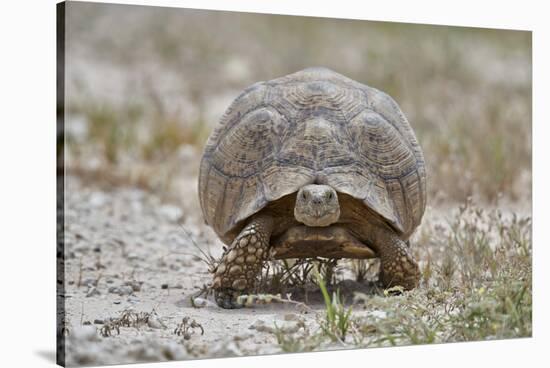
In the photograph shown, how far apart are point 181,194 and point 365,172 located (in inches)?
157

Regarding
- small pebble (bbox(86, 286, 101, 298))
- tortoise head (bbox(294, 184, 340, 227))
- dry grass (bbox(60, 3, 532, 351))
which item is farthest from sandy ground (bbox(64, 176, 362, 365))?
tortoise head (bbox(294, 184, 340, 227))

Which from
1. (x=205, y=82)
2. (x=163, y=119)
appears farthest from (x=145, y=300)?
(x=205, y=82)

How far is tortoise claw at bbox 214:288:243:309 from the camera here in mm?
5340

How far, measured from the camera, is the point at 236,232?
218 inches

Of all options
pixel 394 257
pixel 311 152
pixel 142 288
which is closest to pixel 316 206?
pixel 311 152

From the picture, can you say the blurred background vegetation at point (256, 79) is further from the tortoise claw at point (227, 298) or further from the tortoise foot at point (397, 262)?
the tortoise claw at point (227, 298)

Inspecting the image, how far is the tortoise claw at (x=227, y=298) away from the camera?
534cm

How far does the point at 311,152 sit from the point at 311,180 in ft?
0.62

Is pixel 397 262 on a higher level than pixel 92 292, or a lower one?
higher

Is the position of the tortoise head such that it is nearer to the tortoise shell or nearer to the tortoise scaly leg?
the tortoise shell

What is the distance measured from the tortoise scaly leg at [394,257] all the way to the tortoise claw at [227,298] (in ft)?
2.94

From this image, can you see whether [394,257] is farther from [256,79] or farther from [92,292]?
[256,79]

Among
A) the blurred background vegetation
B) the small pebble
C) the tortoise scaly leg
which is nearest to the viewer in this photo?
the tortoise scaly leg

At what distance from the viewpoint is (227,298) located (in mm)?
5348
